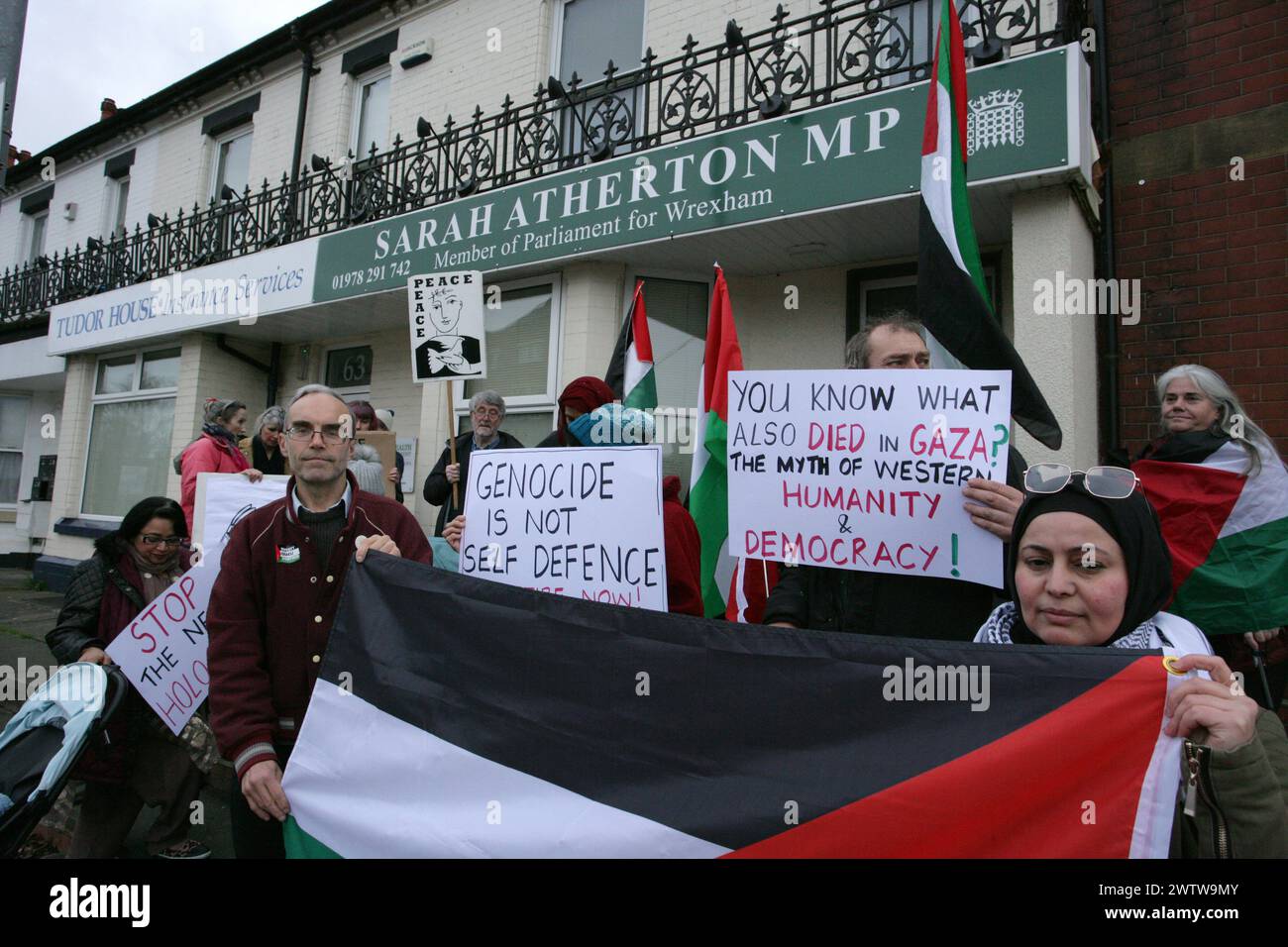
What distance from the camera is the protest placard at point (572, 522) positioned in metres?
2.89

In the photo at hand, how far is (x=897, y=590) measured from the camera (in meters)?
2.56

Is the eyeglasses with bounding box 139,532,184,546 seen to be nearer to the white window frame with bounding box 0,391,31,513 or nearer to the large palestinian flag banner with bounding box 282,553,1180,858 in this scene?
the large palestinian flag banner with bounding box 282,553,1180,858

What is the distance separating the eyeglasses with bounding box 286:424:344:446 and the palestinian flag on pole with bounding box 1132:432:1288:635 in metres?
3.36

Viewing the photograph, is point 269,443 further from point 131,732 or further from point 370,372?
point 370,372

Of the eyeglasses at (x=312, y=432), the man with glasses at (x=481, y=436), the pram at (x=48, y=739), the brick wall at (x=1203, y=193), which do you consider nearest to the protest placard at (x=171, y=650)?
the pram at (x=48, y=739)

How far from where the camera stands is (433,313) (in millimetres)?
4477

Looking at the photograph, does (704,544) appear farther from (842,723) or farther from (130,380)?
(130,380)

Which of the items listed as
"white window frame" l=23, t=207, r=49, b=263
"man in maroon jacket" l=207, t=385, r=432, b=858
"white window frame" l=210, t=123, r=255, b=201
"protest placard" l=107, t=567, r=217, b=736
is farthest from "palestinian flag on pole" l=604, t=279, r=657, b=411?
"white window frame" l=23, t=207, r=49, b=263

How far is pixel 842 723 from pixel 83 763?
11.8 feet

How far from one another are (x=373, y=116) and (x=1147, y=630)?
11.5 meters

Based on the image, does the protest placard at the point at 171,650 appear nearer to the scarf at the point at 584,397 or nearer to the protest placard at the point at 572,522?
the protest placard at the point at 572,522

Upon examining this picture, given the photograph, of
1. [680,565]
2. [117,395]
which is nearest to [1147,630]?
[680,565]

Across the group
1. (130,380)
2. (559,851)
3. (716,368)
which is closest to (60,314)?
(130,380)

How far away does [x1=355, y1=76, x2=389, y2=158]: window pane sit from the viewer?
34.9 ft
